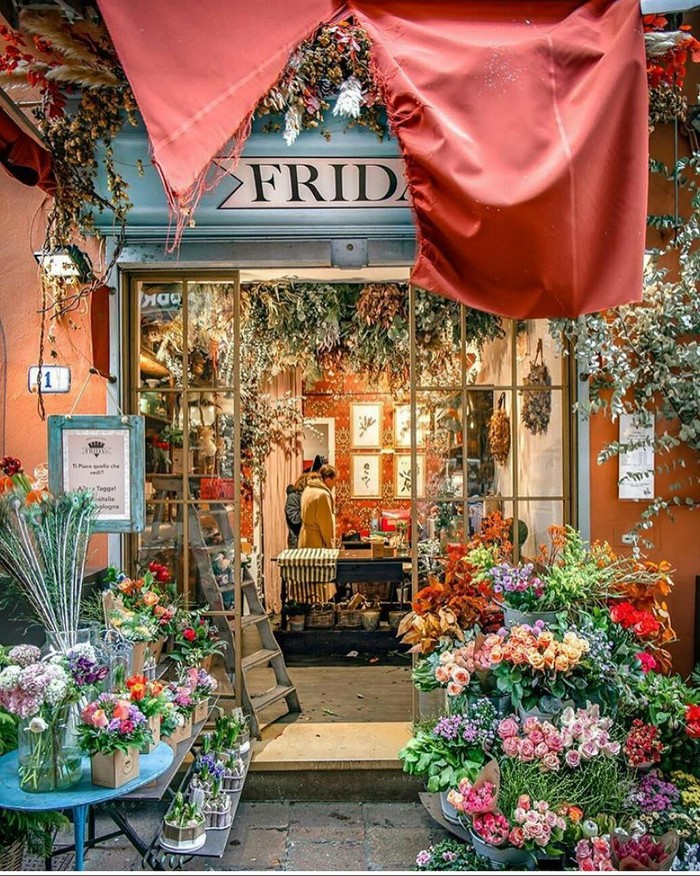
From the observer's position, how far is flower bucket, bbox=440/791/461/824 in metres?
3.58

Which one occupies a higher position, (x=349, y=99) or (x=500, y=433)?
(x=349, y=99)

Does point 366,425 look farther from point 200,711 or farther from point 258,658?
point 200,711

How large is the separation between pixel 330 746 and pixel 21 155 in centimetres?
385

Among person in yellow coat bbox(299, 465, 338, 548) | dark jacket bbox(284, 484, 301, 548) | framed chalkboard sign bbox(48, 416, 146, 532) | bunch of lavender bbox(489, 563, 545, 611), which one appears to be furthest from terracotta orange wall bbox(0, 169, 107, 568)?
dark jacket bbox(284, 484, 301, 548)

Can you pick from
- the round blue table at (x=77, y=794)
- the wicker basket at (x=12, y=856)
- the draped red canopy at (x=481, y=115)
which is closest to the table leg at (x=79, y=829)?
the round blue table at (x=77, y=794)

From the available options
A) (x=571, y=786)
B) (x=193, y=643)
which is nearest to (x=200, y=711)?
(x=193, y=643)

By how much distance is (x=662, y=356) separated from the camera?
4352 millimetres

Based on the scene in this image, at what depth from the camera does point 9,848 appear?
3.11m

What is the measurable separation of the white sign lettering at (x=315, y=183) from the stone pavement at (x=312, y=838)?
3526 mm

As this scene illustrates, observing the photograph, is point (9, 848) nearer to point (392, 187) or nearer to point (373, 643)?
point (392, 187)

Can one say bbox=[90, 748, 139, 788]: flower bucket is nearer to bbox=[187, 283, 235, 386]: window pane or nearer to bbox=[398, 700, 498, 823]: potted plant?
bbox=[398, 700, 498, 823]: potted plant

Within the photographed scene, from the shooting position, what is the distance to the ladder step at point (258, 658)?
519 centimetres

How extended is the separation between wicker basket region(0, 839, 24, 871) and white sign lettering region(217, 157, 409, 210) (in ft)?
10.9

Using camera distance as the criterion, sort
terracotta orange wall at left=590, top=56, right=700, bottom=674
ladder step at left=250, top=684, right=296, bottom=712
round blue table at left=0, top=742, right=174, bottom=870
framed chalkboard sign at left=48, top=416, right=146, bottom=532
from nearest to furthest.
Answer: round blue table at left=0, top=742, right=174, bottom=870 → framed chalkboard sign at left=48, top=416, right=146, bottom=532 → terracotta orange wall at left=590, top=56, right=700, bottom=674 → ladder step at left=250, top=684, right=296, bottom=712
